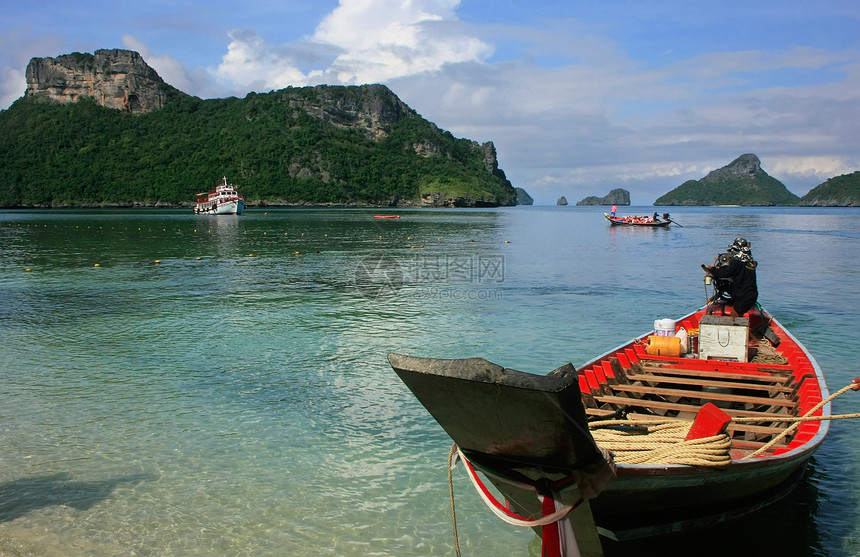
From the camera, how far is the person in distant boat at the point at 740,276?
35.2ft

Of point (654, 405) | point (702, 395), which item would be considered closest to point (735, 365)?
point (702, 395)

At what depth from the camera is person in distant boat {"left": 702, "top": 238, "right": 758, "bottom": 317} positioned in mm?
10734

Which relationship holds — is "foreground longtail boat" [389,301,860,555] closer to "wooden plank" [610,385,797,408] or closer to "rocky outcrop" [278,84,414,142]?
"wooden plank" [610,385,797,408]

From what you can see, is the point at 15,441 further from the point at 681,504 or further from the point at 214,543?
the point at 681,504

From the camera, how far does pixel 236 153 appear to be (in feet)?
475

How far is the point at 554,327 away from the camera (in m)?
14.7

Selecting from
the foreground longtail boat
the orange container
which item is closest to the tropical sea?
the foreground longtail boat

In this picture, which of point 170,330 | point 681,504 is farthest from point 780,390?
point 170,330

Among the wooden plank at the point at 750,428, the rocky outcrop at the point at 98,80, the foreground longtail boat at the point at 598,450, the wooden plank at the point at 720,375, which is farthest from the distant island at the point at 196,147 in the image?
the foreground longtail boat at the point at 598,450

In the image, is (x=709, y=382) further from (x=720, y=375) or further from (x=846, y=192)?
(x=846, y=192)

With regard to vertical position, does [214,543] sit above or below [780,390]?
below

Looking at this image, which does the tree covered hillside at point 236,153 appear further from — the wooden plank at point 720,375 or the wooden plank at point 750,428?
the wooden plank at point 750,428

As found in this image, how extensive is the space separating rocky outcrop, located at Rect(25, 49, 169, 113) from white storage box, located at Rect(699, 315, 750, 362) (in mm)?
173908

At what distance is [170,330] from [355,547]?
9.97 meters
